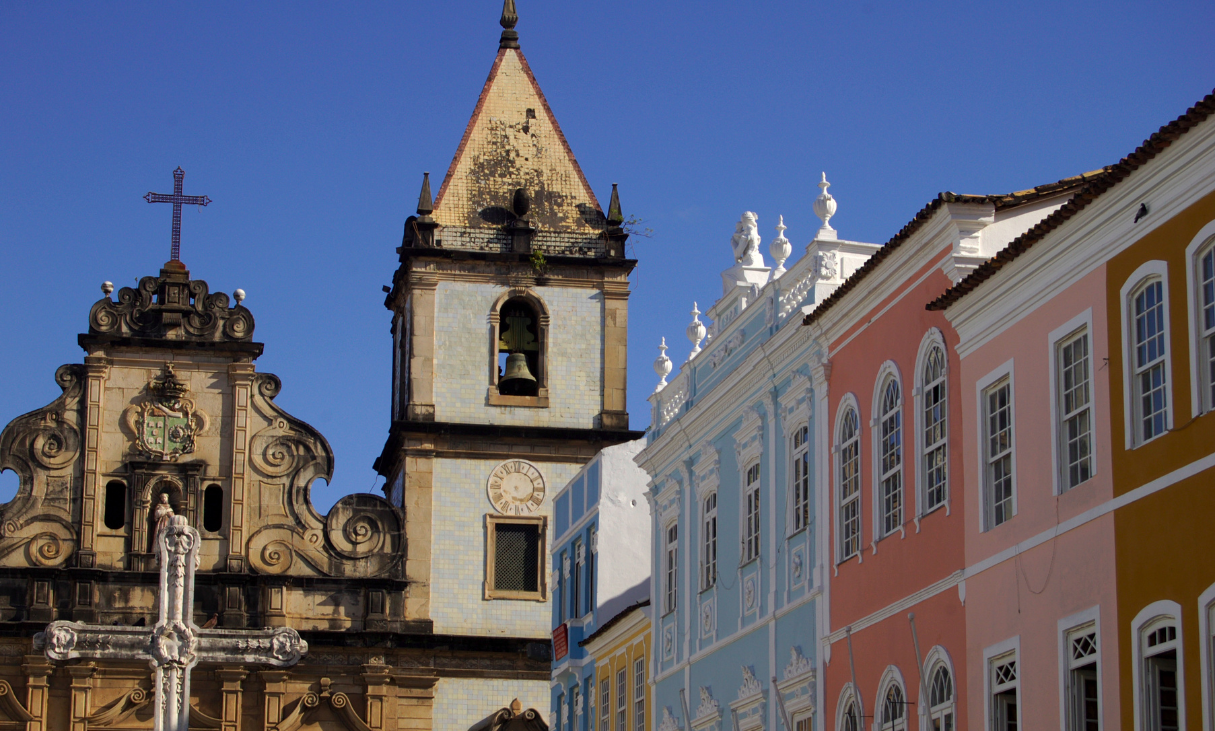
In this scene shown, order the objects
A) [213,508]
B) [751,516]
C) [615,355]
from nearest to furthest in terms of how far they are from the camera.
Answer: [751,516] < [213,508] < [615,355]

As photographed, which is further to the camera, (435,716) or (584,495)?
(435,716)

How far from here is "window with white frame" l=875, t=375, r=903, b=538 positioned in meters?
21.5

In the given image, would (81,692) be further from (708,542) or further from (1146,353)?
(1146,353)

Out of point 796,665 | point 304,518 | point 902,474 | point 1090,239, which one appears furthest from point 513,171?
point 1090,239

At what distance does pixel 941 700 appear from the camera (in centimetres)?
1992

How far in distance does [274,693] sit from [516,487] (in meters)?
6.93

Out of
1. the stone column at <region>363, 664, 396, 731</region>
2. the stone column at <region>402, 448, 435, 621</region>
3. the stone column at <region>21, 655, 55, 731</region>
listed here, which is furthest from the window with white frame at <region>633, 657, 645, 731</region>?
the stone column at <region>21, 655, 55, 731</region>

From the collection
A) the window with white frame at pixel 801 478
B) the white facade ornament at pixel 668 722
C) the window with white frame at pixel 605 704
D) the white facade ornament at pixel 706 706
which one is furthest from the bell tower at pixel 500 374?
the window with white frame at pixel 801 478

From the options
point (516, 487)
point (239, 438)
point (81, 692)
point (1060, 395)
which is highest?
point (239, 438)

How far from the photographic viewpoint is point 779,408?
25.5 meters

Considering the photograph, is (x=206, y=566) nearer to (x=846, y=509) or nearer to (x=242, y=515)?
(x=242, y=515)

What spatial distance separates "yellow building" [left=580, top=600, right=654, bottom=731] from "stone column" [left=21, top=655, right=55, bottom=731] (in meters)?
12.5

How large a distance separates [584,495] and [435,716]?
10638 mm

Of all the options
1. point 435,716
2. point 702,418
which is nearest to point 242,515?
point 435,716
